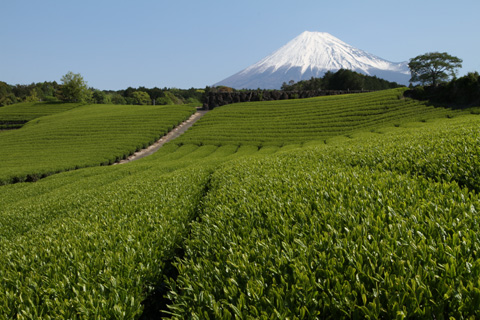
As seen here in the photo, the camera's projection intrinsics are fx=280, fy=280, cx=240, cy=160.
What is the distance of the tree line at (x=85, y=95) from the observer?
8519 centimetres

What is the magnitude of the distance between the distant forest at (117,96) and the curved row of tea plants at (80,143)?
55792 millimetres

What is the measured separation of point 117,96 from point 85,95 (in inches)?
1147

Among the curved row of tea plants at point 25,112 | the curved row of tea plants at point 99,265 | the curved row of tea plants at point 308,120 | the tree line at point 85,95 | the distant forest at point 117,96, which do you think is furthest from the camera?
the distant forest at point 117,96

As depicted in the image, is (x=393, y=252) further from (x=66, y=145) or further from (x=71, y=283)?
(x=66, y=145)

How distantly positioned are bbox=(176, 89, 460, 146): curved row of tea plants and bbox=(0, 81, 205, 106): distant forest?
67.2 metres

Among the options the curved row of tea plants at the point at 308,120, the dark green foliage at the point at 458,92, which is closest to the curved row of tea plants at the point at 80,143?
the curved row of tea plants at the point at 308,120

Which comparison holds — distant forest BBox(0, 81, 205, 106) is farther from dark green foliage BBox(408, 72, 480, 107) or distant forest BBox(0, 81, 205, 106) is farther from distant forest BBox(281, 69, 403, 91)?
dark green foliage BBox(408, 72, 480, 107)

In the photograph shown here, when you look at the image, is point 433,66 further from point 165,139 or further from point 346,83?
point 165,139

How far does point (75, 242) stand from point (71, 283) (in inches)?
60.8

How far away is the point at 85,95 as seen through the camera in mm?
93188

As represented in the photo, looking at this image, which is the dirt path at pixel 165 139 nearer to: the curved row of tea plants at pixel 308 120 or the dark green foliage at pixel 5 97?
the curved row of tea plants at pixel 308 120

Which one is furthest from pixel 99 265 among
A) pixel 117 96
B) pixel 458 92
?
pixel 117 96

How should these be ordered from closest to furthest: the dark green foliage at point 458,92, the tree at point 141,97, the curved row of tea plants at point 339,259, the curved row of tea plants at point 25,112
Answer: the curved row of tea plants at point 339,259, the dark green foliage at point 458,92, the curved row of tea plants at point 25,112, the tree at point 141,97

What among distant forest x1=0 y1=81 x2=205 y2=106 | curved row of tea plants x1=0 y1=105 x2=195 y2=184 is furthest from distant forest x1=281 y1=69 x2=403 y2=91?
curved row of tea plants x1=0 y1=105 x2=195 y2=184
